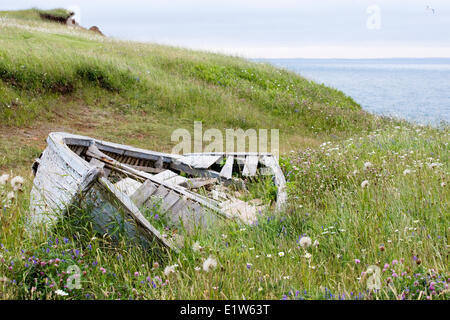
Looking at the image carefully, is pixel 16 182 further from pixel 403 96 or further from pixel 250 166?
pixel 403 96

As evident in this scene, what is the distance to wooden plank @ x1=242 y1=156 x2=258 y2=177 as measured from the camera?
784cm

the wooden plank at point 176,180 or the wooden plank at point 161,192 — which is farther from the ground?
the wooden plank at point 161,192

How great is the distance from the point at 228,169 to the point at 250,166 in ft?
1.58

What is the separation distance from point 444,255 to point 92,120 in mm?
11709

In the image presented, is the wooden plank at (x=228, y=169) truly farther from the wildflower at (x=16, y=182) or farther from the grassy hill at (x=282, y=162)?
the wildflower at (x=16, y=182)

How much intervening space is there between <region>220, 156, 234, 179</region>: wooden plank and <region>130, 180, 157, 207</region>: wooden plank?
7.12 feet

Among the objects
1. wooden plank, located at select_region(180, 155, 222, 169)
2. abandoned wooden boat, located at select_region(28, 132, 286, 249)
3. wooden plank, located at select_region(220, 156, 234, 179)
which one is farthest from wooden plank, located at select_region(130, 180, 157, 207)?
wooden plank, located at select_region(180, 155, 222, 169)

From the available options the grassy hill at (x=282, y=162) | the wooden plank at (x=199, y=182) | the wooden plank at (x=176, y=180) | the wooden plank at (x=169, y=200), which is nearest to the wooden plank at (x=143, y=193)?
the wooden plank at (x=169, y=200)

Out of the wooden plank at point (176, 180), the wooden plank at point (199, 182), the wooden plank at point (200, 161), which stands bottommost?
the wooden plank at point (199, 182)

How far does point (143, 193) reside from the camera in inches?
223

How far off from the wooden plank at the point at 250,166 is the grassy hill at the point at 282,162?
689 millimetres

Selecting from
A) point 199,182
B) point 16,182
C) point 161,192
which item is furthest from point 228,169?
point 16,182

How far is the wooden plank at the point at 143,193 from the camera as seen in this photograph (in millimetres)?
5559
